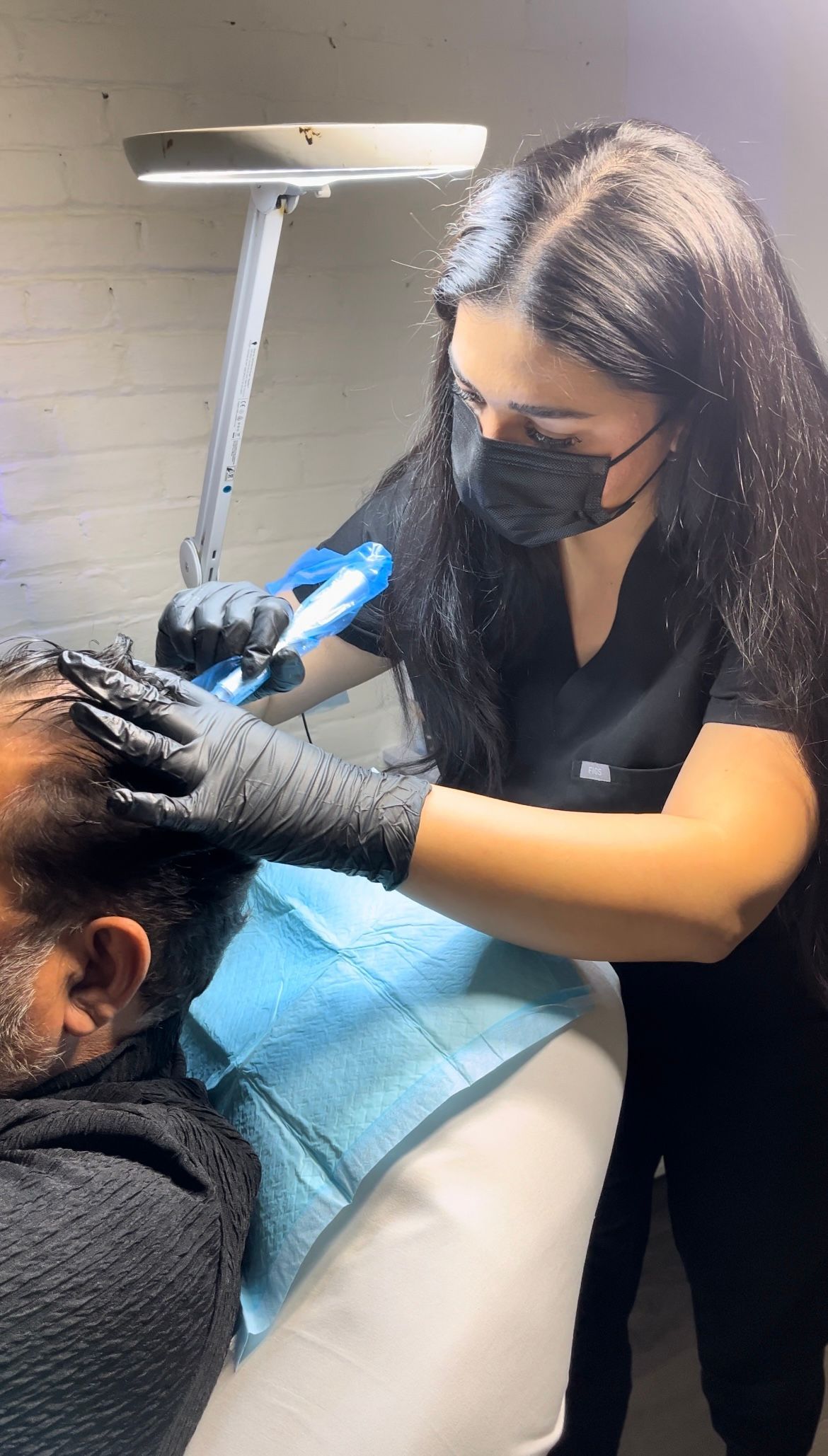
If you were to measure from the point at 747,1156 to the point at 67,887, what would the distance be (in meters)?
0.78

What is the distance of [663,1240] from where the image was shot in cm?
171

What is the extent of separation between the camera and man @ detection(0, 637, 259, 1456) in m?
0.68

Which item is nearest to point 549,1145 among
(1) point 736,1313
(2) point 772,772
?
(2) point 772,772

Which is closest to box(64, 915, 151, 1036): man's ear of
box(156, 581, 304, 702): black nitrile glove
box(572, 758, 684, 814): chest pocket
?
box(156, 581, 304, 702): black nitrile glove

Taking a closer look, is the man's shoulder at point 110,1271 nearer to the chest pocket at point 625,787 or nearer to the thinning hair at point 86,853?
the thinning hair at point 86,853

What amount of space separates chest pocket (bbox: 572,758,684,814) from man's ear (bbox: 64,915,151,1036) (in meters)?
0.48

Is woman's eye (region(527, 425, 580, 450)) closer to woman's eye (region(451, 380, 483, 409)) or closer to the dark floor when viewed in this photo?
woman's eye (region(451, 380, 483, 409))

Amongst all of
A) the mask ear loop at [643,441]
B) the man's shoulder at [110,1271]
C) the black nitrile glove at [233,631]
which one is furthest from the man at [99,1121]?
the mask ear loop at [643,441]

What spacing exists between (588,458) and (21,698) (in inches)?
22.0

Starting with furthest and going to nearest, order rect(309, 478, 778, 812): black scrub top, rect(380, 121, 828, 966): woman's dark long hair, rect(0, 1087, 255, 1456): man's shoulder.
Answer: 1. rect(309, 478, 778, 812): black scrub top
2. rect(380, 121, 828, 966): woman's dark long hair
3. rect(0, 1087, 255, 1456): man's shoulder

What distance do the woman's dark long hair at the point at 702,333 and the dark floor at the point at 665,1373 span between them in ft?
3.41

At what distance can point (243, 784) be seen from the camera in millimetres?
799

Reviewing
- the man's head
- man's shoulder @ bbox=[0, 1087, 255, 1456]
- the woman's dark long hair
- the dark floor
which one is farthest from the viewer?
the dark floor

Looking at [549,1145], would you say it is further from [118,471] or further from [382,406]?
[382,406]
